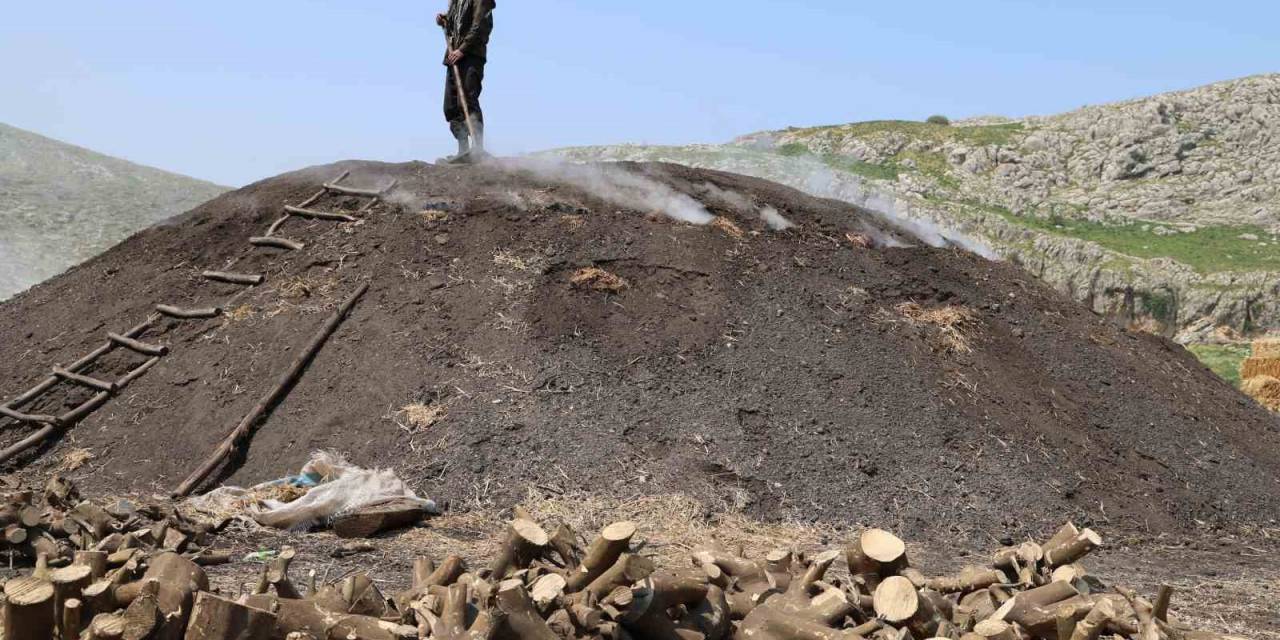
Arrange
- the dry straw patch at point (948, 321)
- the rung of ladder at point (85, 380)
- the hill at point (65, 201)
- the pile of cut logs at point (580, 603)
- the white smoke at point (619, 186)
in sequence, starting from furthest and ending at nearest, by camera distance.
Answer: the hill at point (65, 201) → the white smoke at point (619, 186) → the dry straw patch at point (948, 321) → the rung of ladder at point (85, 380) → the pile of cut logs at point (580, 603)

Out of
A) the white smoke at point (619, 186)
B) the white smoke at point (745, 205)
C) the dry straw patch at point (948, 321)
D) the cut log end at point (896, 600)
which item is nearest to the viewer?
the cut log end at point (896, 600)

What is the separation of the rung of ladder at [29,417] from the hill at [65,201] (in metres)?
10.3

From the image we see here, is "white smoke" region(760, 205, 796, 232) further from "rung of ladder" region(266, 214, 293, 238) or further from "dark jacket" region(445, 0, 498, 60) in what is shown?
"rung of ladder" region(266, 214, 293, 238)

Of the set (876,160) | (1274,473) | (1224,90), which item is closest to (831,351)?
(1274,473)

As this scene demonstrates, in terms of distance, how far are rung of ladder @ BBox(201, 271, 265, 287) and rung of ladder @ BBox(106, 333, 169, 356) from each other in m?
0.90

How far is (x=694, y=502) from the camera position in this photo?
7.23 metres

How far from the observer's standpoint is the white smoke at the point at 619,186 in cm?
1091

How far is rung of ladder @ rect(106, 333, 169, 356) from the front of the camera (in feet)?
30.4

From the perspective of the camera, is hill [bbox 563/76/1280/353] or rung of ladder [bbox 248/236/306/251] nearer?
rung of ladder [bbox 248/236/306/251]

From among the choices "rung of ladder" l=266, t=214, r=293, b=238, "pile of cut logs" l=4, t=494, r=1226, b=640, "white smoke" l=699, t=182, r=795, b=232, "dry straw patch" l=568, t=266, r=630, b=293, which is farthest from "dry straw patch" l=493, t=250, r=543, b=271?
"pile of cut logs" l=4, t=494, r=1226, b=640

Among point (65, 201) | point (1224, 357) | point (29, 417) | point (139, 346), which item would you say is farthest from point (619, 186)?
point (65, 201)

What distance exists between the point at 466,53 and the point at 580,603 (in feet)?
28.0

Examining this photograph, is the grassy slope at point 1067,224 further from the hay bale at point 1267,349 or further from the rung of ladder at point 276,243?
the rung of ladder at point 276,243

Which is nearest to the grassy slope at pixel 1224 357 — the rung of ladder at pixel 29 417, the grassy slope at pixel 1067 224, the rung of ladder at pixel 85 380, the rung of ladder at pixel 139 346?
the grassy slope at pixel 1067 224
